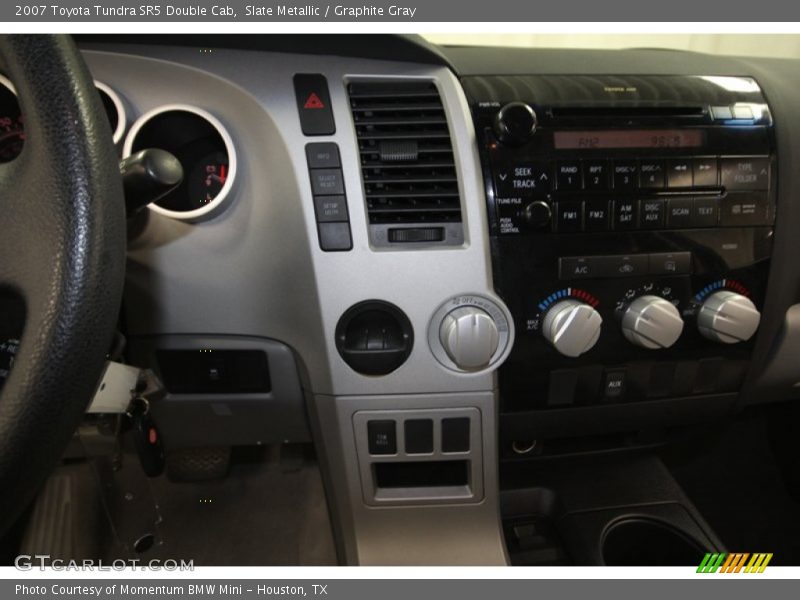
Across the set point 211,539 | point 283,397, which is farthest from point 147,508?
point 283,397

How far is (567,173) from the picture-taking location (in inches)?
21.4

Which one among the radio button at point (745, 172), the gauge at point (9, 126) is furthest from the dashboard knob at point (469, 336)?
the gauge at point (9, 126)

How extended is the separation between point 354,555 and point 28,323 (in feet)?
1.54

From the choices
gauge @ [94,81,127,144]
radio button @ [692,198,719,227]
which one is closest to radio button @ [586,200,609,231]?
radio button @ [692,198,719,227]

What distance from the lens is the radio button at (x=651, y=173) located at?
21.7 inches

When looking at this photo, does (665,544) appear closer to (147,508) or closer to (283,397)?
(283,397)

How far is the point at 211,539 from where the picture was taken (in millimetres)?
832

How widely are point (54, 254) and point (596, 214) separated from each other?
50cm

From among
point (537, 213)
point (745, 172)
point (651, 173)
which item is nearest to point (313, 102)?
point (537, 213)

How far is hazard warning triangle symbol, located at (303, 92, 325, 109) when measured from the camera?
1.69 feet

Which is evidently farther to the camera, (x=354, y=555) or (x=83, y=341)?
(x=354, y=555)

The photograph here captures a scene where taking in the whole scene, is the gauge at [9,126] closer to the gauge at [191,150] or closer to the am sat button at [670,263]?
the gauge at [191,150]

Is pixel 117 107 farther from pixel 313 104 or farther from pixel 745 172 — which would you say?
pixel 745 172

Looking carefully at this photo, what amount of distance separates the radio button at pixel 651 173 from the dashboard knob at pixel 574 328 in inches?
6.1
